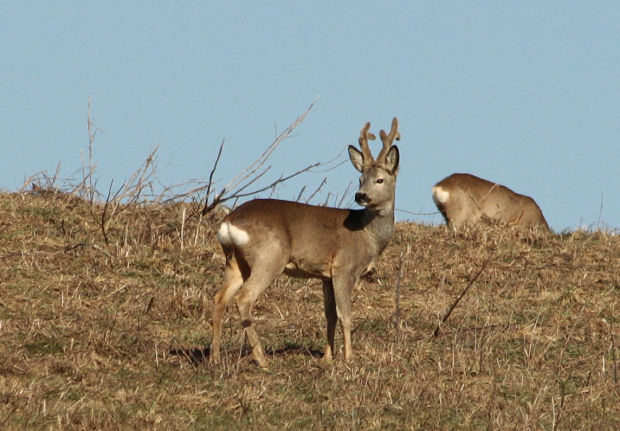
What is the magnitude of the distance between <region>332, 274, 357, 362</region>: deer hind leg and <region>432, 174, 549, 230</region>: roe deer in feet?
23.2

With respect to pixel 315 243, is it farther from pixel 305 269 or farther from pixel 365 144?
pixel 365 144

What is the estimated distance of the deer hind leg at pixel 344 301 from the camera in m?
8.90

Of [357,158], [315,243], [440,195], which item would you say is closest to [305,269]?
[315,243]

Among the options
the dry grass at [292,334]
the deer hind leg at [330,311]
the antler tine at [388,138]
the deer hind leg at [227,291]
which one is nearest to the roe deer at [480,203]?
the dry grass at [292,334]

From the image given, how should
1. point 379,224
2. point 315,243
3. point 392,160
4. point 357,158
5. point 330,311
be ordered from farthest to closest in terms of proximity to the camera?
point 357,158
point 392,160
point 379,224
point 330,311
point 315,243

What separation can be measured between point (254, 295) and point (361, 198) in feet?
4.92

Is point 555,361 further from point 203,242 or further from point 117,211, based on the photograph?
point 117,211

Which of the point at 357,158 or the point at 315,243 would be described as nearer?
the point at 315,243

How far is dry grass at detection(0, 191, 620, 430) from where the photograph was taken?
278 inches

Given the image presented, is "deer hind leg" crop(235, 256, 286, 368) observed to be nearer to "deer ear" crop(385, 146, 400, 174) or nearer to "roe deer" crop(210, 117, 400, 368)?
"roe deer" crop(210, 117, 400, 368)

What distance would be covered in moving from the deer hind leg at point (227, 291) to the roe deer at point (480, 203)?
7.73 meters

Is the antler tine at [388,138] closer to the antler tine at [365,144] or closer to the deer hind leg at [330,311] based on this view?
the antler tine at [365,144]

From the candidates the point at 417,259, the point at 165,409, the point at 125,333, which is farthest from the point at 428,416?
the point at 417,259

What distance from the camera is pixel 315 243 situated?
8945 mm
